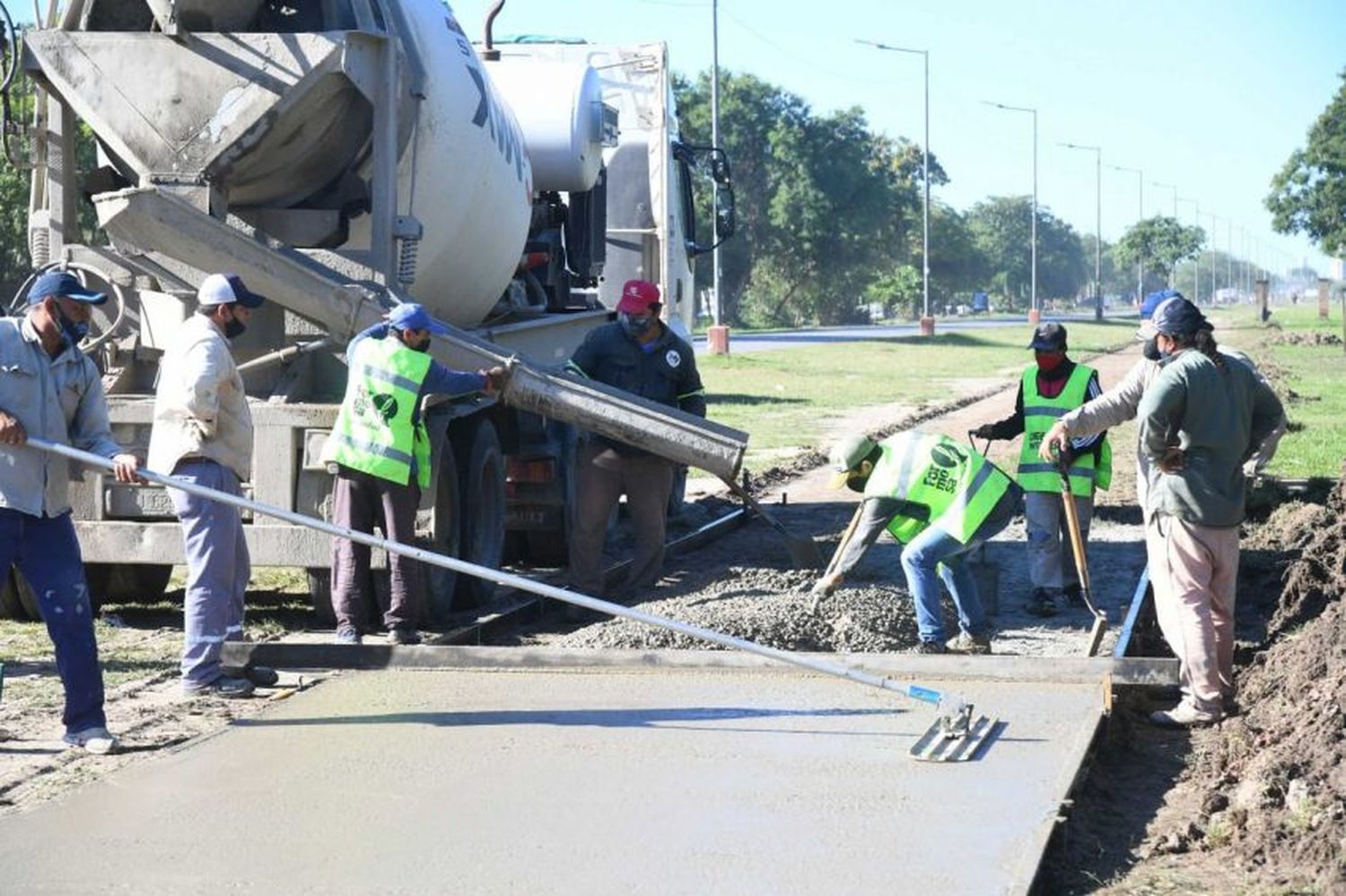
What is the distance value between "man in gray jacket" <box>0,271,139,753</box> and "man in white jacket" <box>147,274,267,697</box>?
2.71 feet

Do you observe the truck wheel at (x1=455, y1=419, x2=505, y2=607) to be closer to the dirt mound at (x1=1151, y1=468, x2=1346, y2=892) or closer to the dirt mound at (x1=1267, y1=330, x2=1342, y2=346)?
the dirt mound at (x1=1151, y1=468, x2=1346, y2=892)

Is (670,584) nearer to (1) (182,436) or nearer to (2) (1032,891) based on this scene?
(1) (182,436)

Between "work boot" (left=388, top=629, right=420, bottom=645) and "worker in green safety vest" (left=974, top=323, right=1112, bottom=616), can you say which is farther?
"worker in green safety vest" (left=974, top=323, right=1112, bottom=616)

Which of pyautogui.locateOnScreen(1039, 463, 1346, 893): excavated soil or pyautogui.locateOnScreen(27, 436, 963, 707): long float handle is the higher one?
pyautogui.locateOnScreen(27, 436, 963, 707): long float handle

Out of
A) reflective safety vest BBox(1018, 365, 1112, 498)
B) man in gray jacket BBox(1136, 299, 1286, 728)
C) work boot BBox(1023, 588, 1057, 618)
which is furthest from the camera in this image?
work boot BBox(1023, 588, 1057, 618)

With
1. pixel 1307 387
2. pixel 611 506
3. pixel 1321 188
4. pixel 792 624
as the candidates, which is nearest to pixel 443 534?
pixel 611 506

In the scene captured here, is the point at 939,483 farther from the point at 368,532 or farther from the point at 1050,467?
the point at 368,532

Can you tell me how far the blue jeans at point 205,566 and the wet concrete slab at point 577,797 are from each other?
47cm

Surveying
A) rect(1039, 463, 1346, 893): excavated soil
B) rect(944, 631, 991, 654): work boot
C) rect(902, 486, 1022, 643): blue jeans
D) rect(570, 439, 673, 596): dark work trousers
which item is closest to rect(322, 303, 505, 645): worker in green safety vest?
rect(570, 439, 673, 596): dark work trousers

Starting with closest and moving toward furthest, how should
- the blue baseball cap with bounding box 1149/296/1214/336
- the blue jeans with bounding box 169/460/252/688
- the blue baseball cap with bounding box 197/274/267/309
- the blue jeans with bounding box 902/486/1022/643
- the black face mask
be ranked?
1. the black face mask
2. the blue baseball cap with bounding box 1149/296/1214/336
3. the blue jeans with bounding box 169/460/252/688
4. the blue baseball cap with bounding box 197/274/267/309
5. the blue jeans with bounding box 902/486/1022/643

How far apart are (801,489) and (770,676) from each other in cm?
924

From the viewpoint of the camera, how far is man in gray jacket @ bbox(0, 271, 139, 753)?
754 cm

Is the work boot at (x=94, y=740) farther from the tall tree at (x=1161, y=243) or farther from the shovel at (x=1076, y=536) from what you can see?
the tall tree at (x=1161, y=243)

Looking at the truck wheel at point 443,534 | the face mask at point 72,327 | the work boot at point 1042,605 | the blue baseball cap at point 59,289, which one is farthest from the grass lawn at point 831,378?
the blue baseball cap at point 59,289
